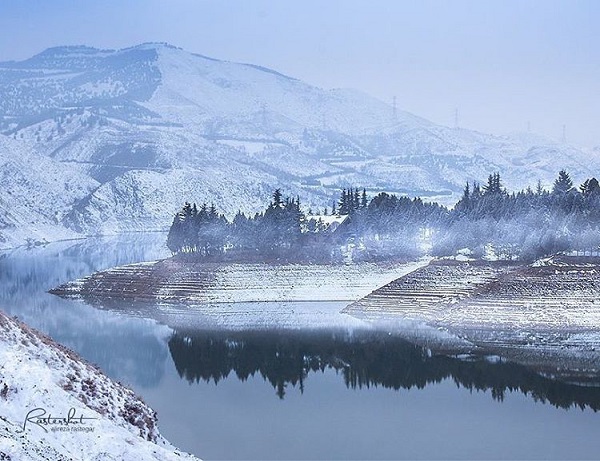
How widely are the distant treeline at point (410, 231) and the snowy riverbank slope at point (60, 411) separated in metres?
70.3

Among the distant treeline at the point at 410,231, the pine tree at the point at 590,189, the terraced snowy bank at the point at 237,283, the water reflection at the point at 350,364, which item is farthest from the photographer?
the pine tree at the point at 590,189

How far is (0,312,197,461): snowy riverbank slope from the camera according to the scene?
82.3ft

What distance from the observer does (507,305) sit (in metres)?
78.2

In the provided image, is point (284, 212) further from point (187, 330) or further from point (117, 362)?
point (117, 362)

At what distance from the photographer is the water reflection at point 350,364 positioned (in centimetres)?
5466

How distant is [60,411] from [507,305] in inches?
2212

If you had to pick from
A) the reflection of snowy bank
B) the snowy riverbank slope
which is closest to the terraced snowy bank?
the reflection of snowy bank

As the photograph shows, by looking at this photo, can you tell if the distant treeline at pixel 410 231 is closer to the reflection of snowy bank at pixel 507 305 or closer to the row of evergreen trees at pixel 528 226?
the row of evergreen trees at pixel 528 226

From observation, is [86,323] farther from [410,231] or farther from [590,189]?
[590,189]

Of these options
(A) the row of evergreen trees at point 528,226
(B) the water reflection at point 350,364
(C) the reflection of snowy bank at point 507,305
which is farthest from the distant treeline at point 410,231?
(B) the water reflection at point 350,364

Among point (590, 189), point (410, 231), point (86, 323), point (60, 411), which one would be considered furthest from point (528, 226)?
point (60, 411)

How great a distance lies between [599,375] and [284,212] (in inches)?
2640

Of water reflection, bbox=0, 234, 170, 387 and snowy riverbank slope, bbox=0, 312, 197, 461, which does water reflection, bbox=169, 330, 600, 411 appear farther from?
snowy riverbank slope, bbox=0, 312, 197, 461

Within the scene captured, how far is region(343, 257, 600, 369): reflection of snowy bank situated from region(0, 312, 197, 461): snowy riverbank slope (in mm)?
35890
